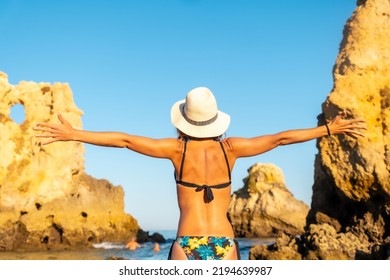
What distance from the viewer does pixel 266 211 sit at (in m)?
65.0

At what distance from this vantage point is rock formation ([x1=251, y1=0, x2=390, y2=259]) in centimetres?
2023

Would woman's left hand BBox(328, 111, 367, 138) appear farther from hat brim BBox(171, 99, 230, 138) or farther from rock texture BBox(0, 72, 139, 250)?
rock texture BBox(0, 72, 139, 250)

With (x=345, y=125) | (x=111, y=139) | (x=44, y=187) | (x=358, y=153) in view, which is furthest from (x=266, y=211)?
(x=111, y=139)

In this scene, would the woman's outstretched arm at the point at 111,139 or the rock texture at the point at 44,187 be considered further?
the rock texture at the point at 44,187

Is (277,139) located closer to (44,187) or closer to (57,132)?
(57,132)

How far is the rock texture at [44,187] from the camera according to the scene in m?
39.9

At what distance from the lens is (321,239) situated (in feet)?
63.2

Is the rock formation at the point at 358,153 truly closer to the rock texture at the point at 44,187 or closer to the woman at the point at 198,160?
the woman at the point at 198,160

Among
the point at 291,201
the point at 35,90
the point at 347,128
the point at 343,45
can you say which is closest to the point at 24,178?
the point at 35,90

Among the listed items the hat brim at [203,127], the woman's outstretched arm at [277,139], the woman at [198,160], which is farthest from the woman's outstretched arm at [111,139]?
the woman's outstretched arm at [277,139]

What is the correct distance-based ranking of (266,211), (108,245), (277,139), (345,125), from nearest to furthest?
(277,139)
(345,125)
(108,245)
(266,211)

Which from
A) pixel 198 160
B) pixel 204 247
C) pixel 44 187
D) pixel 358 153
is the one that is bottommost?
pixel 204 247

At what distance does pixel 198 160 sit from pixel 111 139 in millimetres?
622

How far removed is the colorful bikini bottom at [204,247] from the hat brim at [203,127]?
2.37 feet
